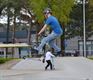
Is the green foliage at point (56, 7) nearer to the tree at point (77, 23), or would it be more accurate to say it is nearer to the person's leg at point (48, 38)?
the tree at point (77, 23)

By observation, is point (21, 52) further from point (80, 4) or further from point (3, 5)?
point (80, 4)

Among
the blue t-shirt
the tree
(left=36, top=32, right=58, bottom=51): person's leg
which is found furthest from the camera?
the tree

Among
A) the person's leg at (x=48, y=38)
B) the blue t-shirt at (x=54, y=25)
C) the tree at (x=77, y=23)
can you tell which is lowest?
the person's leg at (x=48, y=38)

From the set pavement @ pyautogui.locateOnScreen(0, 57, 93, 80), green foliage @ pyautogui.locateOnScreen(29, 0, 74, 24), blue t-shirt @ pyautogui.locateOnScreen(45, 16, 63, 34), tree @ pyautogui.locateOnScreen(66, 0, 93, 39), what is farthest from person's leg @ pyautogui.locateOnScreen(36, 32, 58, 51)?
tree @ pyautogui.locateOnScreen(66, 0, 93, 39)

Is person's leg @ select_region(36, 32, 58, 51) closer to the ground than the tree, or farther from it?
closer to the ground

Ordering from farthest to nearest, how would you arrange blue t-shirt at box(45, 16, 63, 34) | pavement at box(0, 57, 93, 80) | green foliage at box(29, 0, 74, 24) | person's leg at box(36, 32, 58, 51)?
green foliage at box(29, 0, 74, 24) < pavement at box(0, 57, 93, 80) < person's leg at box(36, 32, 58, 51) < blue t-shirt at box(45, 16, 63, 34)

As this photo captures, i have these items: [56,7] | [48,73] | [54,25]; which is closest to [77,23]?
[56,7]

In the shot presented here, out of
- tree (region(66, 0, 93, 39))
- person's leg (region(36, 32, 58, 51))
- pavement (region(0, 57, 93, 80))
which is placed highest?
tree (region(66, 0, 93, 39))

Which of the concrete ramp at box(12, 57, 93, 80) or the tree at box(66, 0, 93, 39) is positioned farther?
the tree at box(66, 0, 93, 39)

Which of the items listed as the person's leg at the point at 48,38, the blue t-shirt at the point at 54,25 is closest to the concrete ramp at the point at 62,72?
the person's leg at the point at 48,38

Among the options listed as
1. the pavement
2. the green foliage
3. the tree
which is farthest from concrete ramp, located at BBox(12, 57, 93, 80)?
the tree

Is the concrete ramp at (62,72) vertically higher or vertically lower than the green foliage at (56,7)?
lower

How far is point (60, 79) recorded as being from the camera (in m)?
16.0

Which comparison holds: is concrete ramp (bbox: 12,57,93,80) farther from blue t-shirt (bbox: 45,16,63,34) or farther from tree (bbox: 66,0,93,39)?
tree (bbox: 66,0,93,39)
